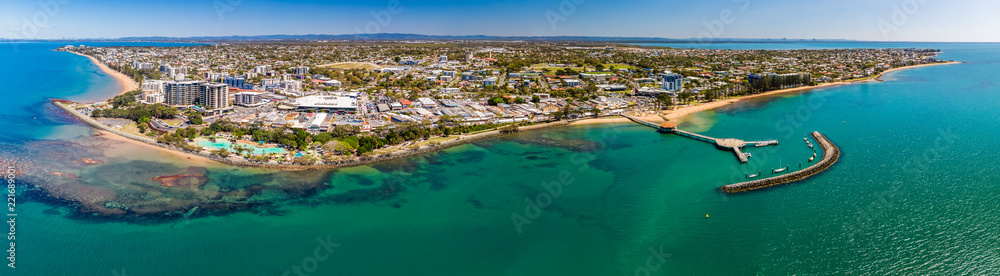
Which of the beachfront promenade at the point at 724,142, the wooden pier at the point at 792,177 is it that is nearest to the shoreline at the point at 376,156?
the beachfront promenade at the point at 724,142

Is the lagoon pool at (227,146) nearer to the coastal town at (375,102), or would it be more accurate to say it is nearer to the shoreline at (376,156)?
the coastal town at (375,102)

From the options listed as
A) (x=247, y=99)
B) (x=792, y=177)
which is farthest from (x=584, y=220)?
(x=247, y=99)

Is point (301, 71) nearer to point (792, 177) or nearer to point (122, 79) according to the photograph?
point (122, 79)

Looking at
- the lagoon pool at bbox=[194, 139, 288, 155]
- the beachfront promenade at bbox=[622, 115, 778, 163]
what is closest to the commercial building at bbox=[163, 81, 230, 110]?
the lagoon pool at bbox=[194, 139, 288, 155]

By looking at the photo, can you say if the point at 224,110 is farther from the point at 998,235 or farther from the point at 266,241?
→ the point at 998,235

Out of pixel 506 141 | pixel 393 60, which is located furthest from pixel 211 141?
pixel 393 60
